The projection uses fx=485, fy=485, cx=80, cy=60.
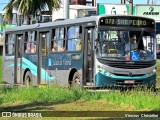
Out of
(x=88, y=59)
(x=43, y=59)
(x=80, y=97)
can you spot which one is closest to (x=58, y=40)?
(x=43, y=59)

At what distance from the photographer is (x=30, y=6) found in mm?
37156

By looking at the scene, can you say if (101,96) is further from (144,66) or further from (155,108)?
(144,66)

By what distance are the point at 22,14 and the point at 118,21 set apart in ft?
66.0

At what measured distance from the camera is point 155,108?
38.9ft

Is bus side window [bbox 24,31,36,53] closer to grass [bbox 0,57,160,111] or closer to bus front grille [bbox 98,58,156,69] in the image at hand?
bus front grille [bbox 98,58,156,69]

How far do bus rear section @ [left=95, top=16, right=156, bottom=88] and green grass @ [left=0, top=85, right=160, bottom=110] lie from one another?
9.74 feet

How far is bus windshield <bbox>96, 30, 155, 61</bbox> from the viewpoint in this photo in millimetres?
18281

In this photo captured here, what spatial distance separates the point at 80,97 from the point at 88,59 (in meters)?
4.67

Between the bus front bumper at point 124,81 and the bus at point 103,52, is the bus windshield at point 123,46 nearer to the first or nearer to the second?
the bus at point 103,52

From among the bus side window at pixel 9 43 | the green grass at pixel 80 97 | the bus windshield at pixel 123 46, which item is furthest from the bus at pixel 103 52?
the bus side window at pixel 9 43

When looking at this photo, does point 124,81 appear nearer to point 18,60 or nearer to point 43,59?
point 43,59

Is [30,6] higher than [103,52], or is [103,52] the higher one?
[30,6]

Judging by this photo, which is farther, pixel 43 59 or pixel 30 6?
pixel 30 6

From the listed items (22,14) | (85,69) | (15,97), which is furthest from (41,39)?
(22,14)
